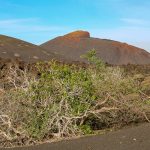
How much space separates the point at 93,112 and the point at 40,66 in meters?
1.89

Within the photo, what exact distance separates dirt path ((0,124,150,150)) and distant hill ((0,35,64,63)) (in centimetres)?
4140

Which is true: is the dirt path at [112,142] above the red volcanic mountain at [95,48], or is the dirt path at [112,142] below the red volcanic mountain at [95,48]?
below

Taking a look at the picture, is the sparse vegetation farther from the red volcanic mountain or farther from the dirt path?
the red volcanic mountain

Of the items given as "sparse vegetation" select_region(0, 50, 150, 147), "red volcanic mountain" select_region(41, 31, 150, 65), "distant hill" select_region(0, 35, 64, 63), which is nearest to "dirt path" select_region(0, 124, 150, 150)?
"sparse vegetation" select_region(0, 50, 150, 147)

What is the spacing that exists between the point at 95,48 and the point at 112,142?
210 feet

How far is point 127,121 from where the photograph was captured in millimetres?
11539

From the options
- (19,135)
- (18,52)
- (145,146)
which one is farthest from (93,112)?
(18,52)

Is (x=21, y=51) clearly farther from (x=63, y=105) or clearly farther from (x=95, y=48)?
(x=63, y=105)

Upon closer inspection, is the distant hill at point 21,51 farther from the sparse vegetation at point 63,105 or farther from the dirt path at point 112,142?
the dirt path at point 112,142

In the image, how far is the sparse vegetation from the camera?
9.95m

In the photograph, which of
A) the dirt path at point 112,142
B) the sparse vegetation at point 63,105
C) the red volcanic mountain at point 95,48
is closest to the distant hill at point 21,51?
the red volcanic mountain at point 95,48

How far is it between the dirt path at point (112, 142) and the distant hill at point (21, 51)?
41400 mm

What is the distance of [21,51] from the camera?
5809cm

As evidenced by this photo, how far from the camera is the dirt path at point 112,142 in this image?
8094 millimetres
